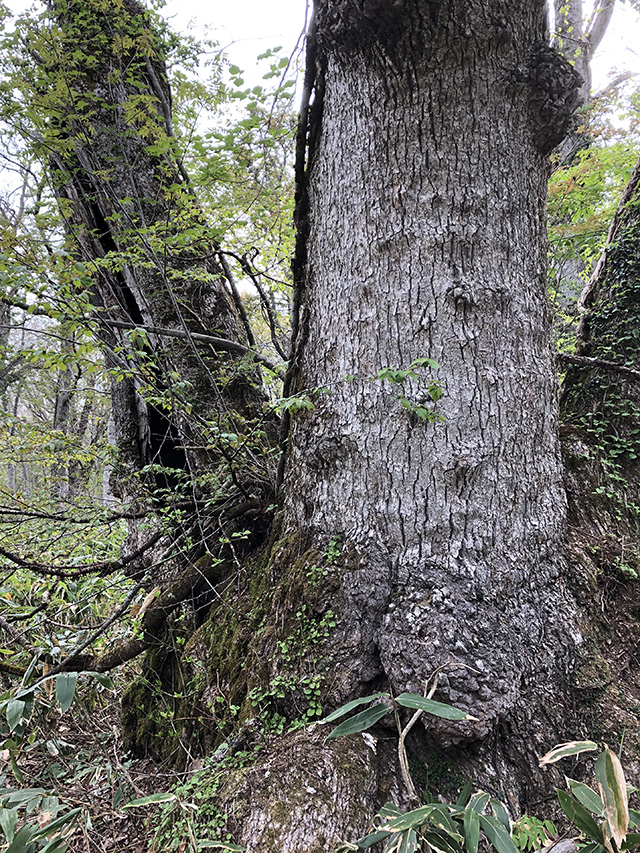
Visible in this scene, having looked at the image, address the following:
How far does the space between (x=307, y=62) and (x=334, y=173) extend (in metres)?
0.47

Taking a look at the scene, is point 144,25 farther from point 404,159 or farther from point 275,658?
point 275,658

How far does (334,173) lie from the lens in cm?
184

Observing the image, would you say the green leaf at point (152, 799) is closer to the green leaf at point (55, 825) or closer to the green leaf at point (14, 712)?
the green leaf at point (55, 825)

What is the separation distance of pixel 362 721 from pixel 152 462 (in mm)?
1821

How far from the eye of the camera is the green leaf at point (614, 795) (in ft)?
2.99

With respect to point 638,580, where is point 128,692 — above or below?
below

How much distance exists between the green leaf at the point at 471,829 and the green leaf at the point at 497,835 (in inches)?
0.6

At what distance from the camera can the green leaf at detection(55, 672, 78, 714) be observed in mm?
1242

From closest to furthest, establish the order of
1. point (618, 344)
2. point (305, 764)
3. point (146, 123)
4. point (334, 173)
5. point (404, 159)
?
point (305, 764)
point (404, 159)
point (334, 173)
point (618, 344)
point (146, 123)

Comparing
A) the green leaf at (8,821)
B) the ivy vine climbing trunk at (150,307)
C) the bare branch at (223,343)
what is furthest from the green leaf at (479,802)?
the bare branch at (223,343)

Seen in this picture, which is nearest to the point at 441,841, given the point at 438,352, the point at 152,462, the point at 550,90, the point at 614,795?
the point at 614,795

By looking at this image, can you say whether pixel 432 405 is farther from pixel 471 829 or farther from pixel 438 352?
pixel 471 829

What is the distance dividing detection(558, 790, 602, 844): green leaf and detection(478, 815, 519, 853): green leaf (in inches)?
5.9

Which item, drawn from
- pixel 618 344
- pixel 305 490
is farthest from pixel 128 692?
pixel 618 344
